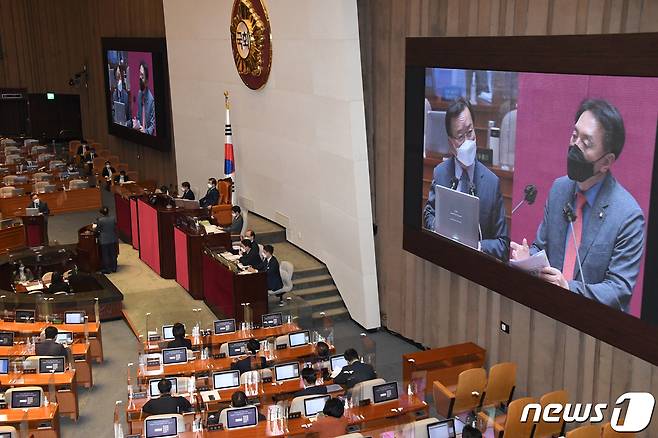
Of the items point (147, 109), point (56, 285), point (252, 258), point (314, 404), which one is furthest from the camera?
point (147, 109)

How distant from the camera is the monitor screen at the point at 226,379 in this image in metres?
9.52

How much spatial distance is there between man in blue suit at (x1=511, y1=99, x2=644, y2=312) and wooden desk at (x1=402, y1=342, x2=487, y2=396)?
2122mm

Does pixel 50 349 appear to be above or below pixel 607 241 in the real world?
below

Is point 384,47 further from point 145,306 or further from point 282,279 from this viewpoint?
point 145,306

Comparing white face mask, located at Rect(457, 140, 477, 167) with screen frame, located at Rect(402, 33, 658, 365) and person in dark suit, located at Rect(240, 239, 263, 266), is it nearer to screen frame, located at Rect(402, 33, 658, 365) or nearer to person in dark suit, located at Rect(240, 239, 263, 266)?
screen frame, located at Rect(402, 33, 658, 365)

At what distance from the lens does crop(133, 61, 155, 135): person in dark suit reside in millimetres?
21109

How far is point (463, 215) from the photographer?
10.6 metres

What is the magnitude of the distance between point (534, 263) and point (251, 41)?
8369mm

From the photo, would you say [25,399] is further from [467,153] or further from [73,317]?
[467,153]

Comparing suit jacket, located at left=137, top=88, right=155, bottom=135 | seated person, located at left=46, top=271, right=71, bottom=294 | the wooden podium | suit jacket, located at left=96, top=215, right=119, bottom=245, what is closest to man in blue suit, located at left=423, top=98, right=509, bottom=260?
seated person, located at left=46, top=271, right=71, bottom=294

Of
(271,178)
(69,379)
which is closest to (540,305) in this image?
(69,379)

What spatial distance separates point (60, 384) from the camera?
9.84 m

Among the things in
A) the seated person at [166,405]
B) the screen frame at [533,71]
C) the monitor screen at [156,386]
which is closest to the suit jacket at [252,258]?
the screen frame at [533,71]

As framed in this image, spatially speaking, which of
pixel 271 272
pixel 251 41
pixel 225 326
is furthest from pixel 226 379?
pixel 251 41
